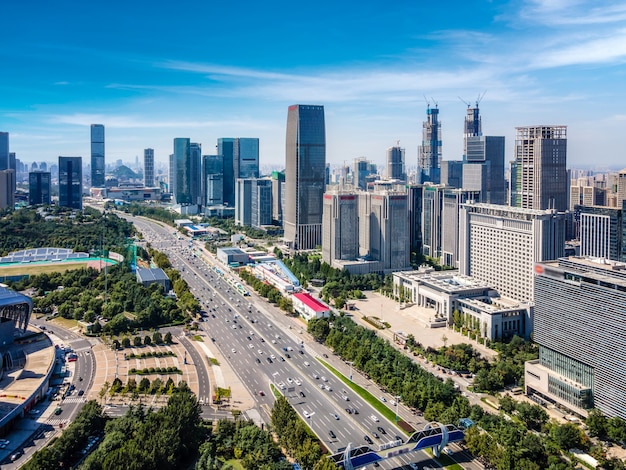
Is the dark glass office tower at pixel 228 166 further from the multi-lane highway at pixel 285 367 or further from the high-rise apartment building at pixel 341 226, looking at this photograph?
the multi-lane highway at pixel 285 367

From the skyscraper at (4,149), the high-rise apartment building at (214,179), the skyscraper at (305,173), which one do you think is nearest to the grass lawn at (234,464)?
the skyscraper at (305,173)

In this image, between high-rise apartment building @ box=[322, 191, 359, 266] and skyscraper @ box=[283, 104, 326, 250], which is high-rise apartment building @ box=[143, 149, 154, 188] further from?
high-rise apartment building @ box=[322, 191, 359, 266]

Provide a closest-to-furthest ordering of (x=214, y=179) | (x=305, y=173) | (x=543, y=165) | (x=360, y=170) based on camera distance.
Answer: (x=543, y=165)
(x=305, y=173)
(x=214, y=179)
(x=360, y=170)

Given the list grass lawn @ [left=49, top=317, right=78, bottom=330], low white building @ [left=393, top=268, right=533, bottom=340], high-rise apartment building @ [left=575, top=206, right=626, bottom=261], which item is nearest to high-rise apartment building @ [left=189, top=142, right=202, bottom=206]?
low white building @ [left=393, top=268, right=533, bottom=340]

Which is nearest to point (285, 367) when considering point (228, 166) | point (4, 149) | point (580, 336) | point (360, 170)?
point (580, 336)

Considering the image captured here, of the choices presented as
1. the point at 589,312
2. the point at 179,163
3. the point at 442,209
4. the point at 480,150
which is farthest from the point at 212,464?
the point at 179,163

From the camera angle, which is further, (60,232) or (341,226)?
(60,232)

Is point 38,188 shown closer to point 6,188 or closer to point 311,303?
point 6,188
